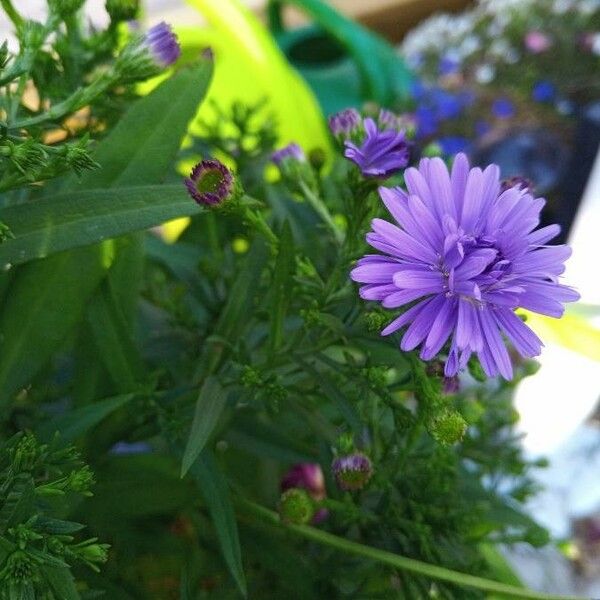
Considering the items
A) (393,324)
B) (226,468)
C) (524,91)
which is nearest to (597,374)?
(226,468)

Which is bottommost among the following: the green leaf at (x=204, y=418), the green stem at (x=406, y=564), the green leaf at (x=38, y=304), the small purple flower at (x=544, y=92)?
the small purple flower at (x=544, y=92)

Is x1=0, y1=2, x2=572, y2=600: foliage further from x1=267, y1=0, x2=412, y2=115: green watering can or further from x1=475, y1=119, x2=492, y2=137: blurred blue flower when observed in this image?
x1=475, y1=119, x2=492, y2=137: blurred blue flower

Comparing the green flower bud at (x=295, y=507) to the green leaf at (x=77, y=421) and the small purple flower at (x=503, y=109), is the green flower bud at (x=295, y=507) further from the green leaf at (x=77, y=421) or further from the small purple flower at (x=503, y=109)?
the small purple flower at (x=503, y=109)

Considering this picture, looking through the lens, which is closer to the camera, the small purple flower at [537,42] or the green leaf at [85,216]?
the green leaf at [85,216]

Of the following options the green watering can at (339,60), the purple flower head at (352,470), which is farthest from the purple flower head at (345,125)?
the green watering can at (339,60)

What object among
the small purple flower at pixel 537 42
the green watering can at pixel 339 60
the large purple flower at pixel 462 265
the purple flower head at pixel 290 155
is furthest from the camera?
the small purple flower at pixel 537 42

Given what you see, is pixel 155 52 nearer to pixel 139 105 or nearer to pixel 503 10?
pixel 139 105

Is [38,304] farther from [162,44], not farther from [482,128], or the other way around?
[482,128]
